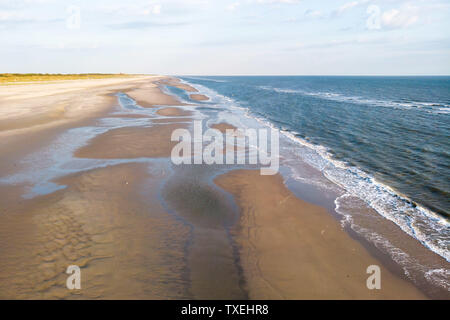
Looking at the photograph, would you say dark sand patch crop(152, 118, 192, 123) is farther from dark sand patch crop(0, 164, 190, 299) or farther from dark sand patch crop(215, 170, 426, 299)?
dark sand patch crop(215, 170, 426, 299)

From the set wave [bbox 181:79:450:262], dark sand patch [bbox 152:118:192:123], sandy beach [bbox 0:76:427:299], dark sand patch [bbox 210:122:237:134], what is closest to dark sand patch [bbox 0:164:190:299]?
A: sandy beach [bbox 0:76:427:299]

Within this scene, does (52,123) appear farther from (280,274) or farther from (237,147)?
(280,274)

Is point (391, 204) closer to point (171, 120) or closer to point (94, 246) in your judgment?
point (94, 246)

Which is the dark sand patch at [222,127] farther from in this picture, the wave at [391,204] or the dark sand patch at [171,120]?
the wave at [391,204]

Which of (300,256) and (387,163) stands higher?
(387,163)

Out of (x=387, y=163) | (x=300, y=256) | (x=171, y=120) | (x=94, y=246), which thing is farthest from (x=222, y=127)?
(x=94, y=246)

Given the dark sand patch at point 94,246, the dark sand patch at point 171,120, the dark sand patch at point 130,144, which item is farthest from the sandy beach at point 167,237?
the dark sand patch at point 171,120

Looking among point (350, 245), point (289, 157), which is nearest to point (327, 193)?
point (350, 245)
